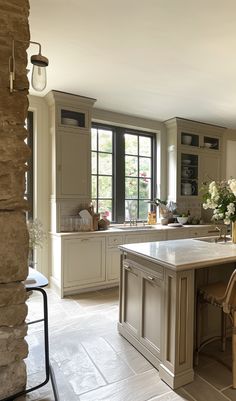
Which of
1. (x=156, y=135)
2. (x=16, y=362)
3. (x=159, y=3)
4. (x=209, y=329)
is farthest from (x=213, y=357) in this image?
(x=156, y=135)

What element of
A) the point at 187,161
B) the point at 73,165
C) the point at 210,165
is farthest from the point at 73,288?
the point at 210,165

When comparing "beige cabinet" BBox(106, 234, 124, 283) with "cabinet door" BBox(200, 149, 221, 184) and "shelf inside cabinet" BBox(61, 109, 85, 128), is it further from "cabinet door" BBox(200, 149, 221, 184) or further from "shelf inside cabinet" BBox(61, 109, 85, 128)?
"cabinet door" BBox(200, 149, 221, 184)

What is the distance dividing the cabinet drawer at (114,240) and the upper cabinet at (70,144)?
26.8 inches

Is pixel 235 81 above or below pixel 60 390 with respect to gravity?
above

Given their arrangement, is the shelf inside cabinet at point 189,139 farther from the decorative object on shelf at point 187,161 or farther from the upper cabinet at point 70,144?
the upper cabinet at point 70,144

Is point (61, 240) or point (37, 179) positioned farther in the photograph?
point (37, 179)

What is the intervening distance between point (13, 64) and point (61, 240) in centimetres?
251

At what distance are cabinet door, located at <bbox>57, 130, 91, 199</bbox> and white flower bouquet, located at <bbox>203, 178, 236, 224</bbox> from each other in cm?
184

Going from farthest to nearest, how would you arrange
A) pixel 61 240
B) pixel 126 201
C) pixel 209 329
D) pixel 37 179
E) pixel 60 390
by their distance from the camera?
pixel 126 201 < pixel 37 179 < pixel 61 240 < pixel 209 329 < pixel 60 390

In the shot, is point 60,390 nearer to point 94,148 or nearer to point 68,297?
point 68,297

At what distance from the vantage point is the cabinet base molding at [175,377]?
1.86m

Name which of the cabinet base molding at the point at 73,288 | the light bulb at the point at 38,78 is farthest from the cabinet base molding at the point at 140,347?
the light bulb at the point at 38,78

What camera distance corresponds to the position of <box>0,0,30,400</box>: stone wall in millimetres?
1219

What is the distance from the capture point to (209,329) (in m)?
2.38
